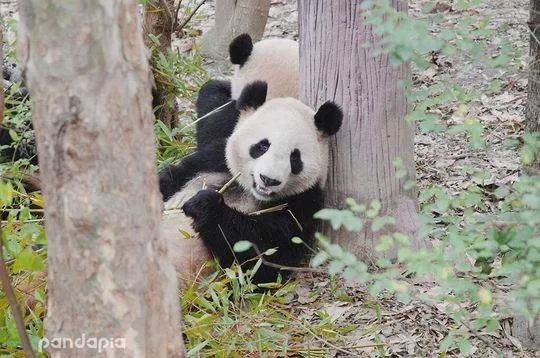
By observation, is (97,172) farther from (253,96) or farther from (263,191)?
(253,96)

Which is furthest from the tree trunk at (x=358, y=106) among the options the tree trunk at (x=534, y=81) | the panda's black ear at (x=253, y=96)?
the tree trunk at (x=534, y=81)

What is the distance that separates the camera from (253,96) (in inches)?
156

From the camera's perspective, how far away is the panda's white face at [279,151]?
3.67m

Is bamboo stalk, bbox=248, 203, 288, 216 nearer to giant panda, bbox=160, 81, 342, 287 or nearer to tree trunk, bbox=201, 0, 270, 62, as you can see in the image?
giant panda, bbox=160, 81, 342, 287

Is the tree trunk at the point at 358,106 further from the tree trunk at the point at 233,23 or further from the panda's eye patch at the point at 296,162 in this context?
the tree trunk at the point at 233,23

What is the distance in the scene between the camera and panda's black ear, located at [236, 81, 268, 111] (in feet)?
12.9

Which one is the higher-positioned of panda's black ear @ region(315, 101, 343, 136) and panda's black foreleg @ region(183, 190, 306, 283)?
panda's black ear @ region(315, 101, 343, 136)

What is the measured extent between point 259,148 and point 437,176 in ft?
4.91

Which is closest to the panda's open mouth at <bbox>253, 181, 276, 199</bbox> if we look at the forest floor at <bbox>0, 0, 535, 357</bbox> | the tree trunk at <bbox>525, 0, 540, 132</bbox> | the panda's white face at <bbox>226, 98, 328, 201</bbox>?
the panda's white face at <bbox>226, 98, 328, 201</bbox>

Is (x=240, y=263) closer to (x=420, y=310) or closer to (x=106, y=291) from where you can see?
(x=420, y=310)

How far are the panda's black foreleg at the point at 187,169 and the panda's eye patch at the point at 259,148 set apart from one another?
516 mm

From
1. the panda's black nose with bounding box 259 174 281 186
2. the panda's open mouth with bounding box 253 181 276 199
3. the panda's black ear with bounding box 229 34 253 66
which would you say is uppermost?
the panda's black ear with bounding box 229 34 253 66

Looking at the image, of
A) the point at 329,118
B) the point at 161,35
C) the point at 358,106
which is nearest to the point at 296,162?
the point at 329,118

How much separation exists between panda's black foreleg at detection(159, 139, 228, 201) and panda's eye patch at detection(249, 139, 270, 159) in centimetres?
52
